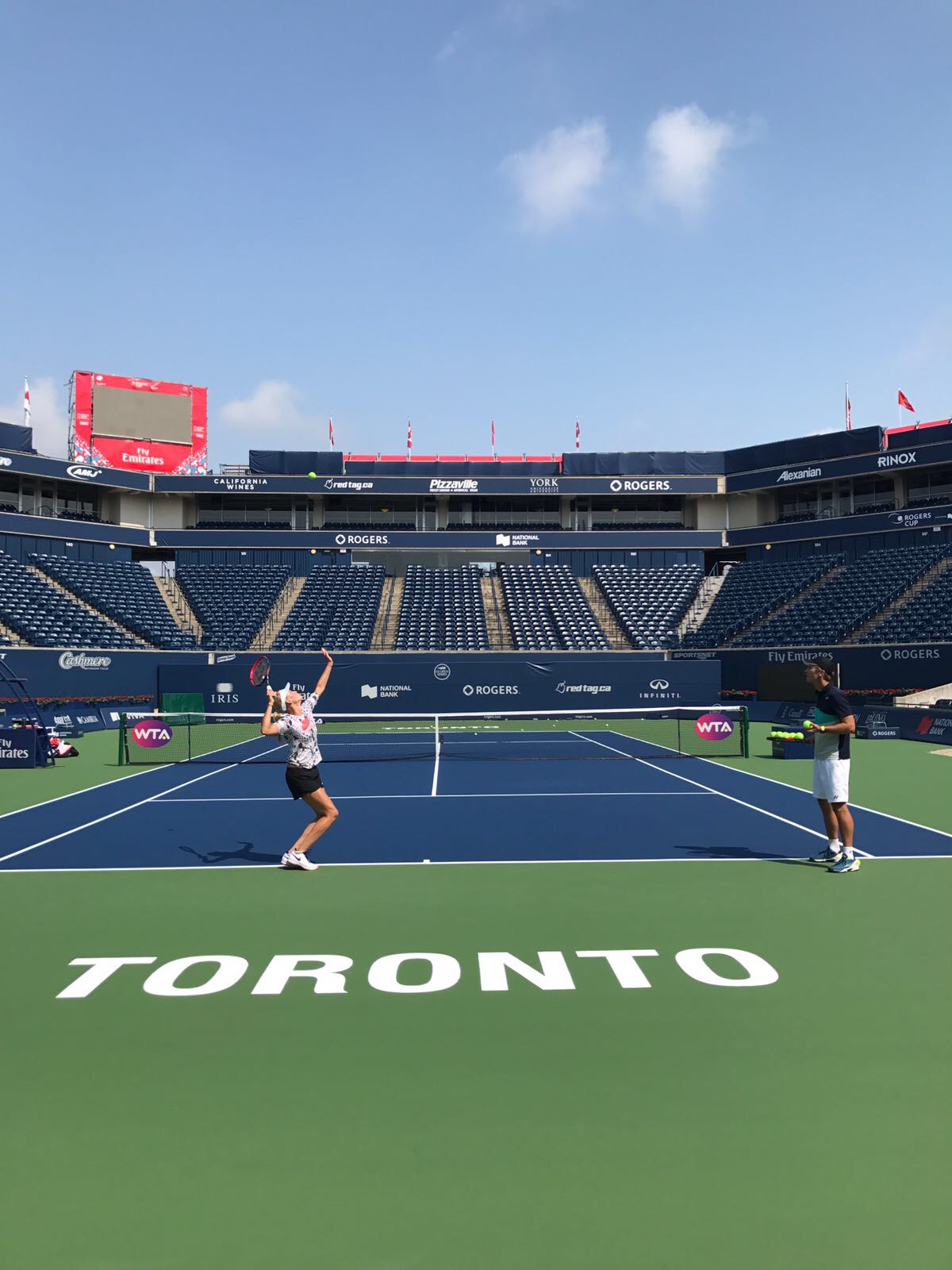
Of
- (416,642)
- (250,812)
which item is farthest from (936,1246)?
(416,642)

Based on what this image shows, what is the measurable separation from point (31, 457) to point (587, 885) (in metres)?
52.4

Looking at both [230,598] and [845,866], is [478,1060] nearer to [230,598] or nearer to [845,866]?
[845,866]

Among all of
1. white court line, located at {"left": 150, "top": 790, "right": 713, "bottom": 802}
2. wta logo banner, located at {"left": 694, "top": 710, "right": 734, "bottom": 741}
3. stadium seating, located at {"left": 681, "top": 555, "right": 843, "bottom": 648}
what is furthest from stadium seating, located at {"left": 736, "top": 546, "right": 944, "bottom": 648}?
white court line, located at {"left": 150, "top": 790, "right": 713, "bottom": 802}

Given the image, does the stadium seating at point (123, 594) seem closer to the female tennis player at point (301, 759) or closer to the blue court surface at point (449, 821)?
the blue court surface at point (449, 821)

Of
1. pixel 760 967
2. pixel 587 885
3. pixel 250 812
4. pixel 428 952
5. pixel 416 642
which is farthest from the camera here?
pixel 416 642

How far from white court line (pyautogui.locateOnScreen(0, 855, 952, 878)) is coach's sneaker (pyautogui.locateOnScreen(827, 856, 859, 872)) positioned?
2.25 ft

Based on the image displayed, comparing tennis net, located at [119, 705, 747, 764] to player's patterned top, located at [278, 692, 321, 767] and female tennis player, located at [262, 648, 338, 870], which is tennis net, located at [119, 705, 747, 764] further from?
player's patterned top, located at [278, 692, 321, 767]

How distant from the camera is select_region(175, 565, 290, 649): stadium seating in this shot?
53.0 m

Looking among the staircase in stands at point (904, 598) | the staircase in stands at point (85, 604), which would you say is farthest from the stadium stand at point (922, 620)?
the staircase in stands at point (85, 604)

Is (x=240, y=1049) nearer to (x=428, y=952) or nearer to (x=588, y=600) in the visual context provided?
→ (x=428, y=952)

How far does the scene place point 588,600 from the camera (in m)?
57.7

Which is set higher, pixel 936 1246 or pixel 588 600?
pixel 588 600

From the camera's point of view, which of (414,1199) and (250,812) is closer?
(414,1199)

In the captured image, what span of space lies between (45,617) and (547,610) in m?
28.1
